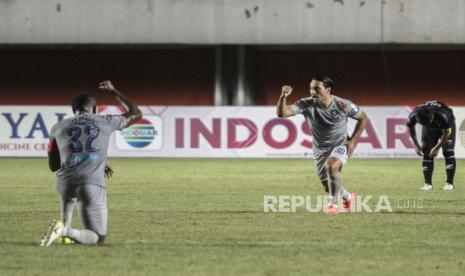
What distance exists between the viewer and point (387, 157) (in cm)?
2764

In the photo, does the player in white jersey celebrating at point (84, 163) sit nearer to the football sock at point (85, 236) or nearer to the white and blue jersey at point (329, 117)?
the football sock at point (85, 236)

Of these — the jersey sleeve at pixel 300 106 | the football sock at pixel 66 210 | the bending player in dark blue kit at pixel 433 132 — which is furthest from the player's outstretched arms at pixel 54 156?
the bending player in dark blue kit at pixel 433 132

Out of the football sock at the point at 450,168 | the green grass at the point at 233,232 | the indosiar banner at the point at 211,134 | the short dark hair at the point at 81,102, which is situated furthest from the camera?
the indosiar banner at the point at 211,134

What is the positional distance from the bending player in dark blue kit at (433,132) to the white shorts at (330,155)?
11.5 feet

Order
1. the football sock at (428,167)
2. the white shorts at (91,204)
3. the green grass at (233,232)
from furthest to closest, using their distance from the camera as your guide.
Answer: the football sock at (428,167), the white shorts at (91,204), the green grass at (233,232)

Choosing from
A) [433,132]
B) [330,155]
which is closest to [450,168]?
[433,132]

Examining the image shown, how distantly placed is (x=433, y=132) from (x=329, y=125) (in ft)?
16.0

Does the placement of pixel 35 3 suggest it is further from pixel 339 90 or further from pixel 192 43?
pixel 339 90

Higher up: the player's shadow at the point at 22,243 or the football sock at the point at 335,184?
the football sock at the point at 335,184

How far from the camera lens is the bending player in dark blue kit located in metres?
16.6

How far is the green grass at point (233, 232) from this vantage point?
8.73 meters

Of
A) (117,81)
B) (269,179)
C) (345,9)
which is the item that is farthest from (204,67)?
(269,179)

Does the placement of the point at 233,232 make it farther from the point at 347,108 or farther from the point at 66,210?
the point at 347,108

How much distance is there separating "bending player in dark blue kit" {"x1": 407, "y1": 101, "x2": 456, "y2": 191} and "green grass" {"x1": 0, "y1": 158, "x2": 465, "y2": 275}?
45cm
